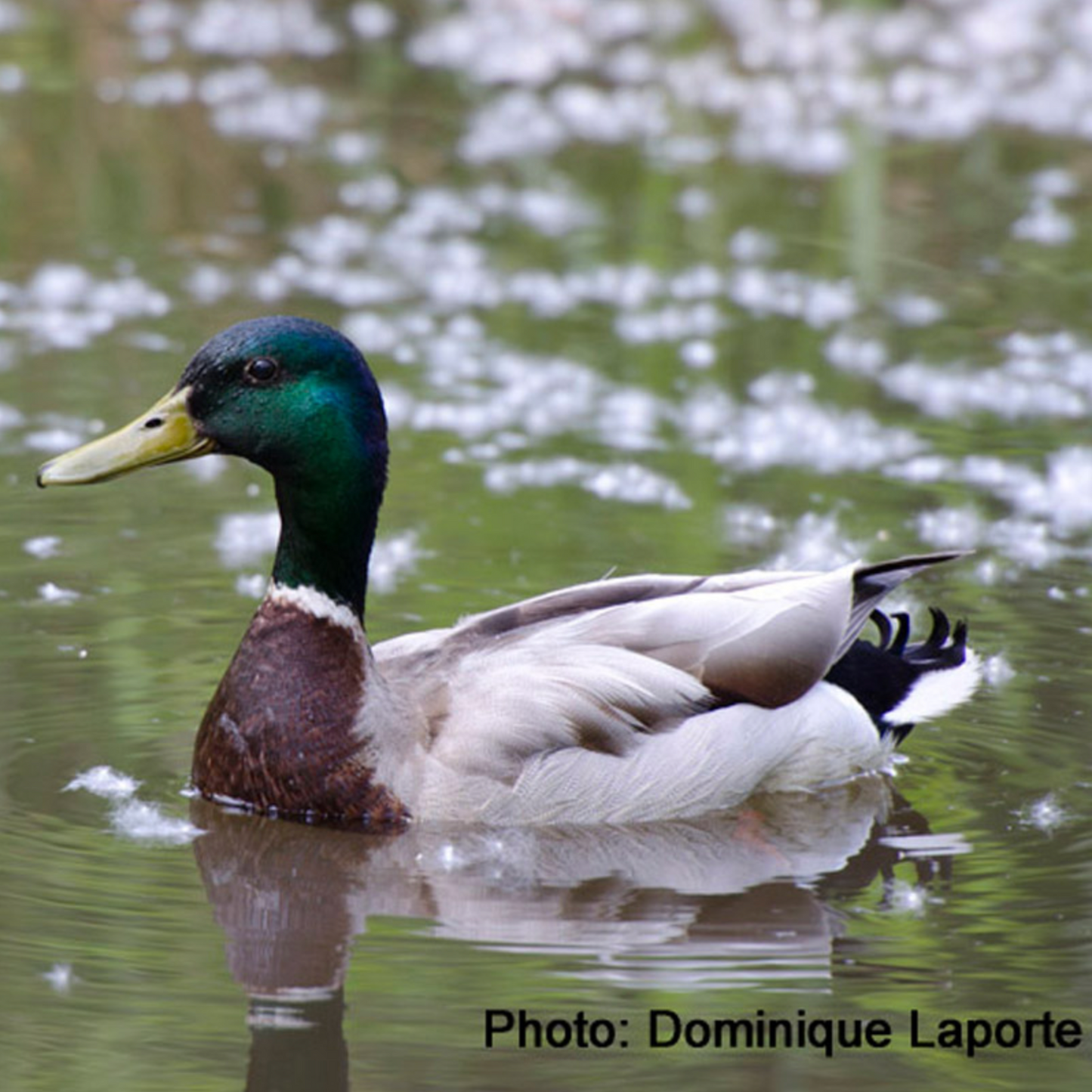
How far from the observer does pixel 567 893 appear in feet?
20.5

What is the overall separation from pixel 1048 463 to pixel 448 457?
7.83ft

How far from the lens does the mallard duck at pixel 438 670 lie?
6.63m

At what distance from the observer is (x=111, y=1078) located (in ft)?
16.5

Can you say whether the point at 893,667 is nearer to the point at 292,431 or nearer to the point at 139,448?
the point at 292,431

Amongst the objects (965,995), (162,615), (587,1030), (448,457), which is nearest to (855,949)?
(965,995)

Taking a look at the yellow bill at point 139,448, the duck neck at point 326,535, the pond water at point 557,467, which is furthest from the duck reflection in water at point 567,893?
the yellow bill at point 139,448

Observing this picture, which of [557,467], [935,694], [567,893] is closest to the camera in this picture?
[567,893]

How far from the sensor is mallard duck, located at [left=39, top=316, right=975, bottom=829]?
6633mm

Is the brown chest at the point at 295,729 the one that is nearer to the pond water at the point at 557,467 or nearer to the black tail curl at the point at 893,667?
the pond water at the point at 557,467

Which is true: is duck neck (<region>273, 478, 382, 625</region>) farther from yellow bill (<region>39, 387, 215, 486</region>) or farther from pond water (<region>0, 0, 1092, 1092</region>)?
pond water (<region>0, 0, 1092, 1092</region>)

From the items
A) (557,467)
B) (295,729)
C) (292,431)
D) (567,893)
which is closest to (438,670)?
(295,729)

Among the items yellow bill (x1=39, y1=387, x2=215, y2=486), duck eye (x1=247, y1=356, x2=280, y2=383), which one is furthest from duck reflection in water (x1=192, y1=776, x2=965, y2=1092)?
duck eye (x1=247, y1=356, x2=280, y2=383)

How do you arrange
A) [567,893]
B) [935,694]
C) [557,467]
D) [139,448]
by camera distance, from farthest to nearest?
[557,467] < [935,694] < [139,448] < [567,893]

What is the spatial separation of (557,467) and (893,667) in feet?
9.30
